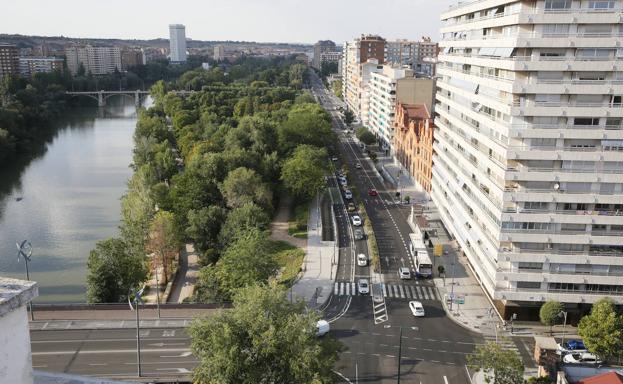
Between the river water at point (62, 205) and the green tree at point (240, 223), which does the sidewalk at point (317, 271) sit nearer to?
the green tree at point (240, 223)

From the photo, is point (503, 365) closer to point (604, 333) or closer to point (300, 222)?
point (604, 333)

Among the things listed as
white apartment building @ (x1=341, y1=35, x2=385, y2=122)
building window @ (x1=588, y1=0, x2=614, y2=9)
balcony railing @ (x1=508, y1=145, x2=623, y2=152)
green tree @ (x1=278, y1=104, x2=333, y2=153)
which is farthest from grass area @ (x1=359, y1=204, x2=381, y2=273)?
white apartment building @ (x1=341, y1=35, x2=385, y2=122)

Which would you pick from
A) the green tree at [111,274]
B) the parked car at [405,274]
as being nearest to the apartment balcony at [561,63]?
the parked car at [405,274]

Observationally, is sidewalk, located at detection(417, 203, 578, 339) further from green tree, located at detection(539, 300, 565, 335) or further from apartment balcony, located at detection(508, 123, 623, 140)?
apartment balcony, located at detection(508, 123, 623, 140)

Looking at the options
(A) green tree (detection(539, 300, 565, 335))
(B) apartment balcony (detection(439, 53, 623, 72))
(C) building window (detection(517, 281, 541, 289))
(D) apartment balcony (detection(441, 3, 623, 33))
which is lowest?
(A) green tree (detection(539, 300, 565, 335))

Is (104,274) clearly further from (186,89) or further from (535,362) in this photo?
(186,89)

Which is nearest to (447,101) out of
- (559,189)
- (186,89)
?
(559,189)
